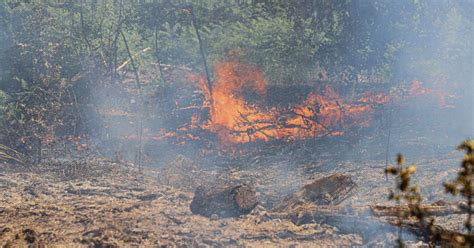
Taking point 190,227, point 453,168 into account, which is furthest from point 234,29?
point 190,227

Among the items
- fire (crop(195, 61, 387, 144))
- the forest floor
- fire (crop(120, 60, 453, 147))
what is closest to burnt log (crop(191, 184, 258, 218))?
the forest floor

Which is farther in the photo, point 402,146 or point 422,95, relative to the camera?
point 422,95

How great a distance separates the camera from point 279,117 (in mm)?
15523

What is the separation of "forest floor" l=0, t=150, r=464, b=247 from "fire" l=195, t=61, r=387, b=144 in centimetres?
237

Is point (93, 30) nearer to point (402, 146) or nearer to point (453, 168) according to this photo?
point (402, 146)

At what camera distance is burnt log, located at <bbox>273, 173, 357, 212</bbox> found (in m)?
8.41

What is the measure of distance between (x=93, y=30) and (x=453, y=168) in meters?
14.5

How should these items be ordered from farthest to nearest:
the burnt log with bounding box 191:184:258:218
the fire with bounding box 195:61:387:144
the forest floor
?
the fire with bounding box 195:61:387:144, the burnt log with bounding box 191:184:258:218, the forest floor

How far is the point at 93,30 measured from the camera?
1859 centimetres

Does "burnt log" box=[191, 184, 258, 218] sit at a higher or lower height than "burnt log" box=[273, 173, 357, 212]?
lower

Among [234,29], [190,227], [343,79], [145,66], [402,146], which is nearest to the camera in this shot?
[190,227]

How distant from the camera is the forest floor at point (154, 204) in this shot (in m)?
7.10

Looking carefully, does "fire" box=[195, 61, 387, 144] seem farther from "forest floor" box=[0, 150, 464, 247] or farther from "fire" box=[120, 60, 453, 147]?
"forest floor" box=[0, 150, 464, 247]

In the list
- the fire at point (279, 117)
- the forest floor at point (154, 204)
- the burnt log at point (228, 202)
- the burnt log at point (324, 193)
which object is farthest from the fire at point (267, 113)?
the burnt log at point (228, 202)
